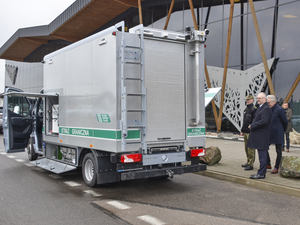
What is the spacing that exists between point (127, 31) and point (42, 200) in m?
3.44

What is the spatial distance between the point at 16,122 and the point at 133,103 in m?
5.31

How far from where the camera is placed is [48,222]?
444 centimetres

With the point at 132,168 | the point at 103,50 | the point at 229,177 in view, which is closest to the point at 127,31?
the point at 103,50

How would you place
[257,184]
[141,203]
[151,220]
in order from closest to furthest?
[151,220]
[141,203]
[257,184]

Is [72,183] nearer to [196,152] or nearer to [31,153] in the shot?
[196,152]

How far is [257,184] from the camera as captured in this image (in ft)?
21.5

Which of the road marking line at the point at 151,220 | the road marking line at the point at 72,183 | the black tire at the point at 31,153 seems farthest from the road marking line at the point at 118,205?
the black tire at the point at 31,153

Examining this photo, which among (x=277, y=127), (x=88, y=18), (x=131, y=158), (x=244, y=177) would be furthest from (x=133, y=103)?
(x=88, y=18)

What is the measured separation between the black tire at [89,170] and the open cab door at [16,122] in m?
3.78

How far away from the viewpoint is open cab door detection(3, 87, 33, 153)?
30.1 feet

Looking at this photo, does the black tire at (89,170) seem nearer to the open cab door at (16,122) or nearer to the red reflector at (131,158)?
the red reflector at (131,158)

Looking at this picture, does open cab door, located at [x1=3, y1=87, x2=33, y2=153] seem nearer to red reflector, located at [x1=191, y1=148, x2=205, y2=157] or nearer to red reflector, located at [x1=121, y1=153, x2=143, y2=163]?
red reflector, located at [x1=121, y1=153, x2=143, y2=163]

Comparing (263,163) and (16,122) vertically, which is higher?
(16,122)

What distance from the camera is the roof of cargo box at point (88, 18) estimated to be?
2053 cm
